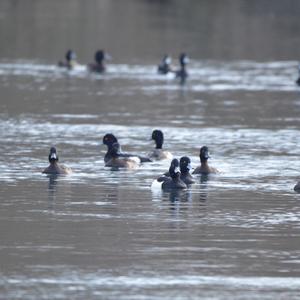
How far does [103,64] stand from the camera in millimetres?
58844

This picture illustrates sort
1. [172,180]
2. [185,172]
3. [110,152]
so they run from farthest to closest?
[110,152] → [185,172] → [172,180]

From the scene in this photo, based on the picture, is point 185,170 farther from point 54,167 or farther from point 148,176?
point 54,167

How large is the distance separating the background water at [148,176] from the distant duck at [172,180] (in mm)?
280

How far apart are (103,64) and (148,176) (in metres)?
29.4

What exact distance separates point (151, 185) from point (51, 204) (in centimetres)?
306

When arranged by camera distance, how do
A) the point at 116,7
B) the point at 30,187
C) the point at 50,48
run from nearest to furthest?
the point at 30,187
the point at 50,48
the point at 116,7

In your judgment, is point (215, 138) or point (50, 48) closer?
point (215, 138)

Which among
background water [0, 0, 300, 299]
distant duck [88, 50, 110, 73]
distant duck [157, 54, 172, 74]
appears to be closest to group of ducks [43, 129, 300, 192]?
background water [0, 0, 300, 299]

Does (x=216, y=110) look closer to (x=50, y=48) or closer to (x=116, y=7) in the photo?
(x=50, y=48)

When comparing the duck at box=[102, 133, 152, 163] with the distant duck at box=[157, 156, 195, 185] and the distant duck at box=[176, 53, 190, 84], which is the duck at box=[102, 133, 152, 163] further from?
the distant duck at box=[176, 53, 190, 84]

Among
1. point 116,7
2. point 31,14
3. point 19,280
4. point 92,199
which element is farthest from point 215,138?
point 116,7

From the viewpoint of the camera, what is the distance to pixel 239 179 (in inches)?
1139

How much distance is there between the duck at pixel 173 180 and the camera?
27.4 m

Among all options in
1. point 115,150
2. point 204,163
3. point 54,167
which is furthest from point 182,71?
point 54,167
